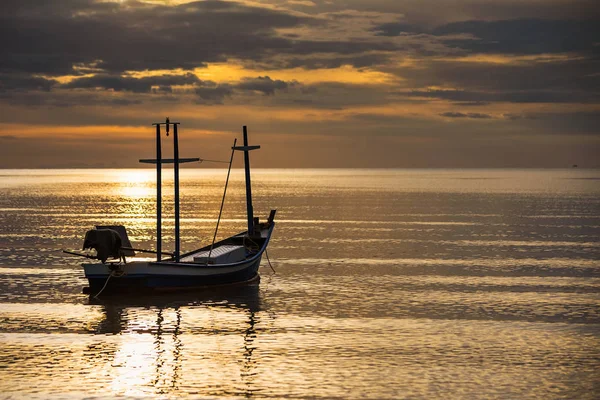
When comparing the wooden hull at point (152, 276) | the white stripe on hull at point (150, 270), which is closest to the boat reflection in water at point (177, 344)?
the wooden hull at point (152, 276)

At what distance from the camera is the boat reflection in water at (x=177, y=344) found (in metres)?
27.1

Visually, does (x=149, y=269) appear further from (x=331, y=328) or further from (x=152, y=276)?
(x=331, y=328)

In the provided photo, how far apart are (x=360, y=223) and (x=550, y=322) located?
63139mm

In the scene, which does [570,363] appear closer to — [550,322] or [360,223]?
[550,322]

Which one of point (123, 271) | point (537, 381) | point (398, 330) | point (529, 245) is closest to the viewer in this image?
point (537, 381)

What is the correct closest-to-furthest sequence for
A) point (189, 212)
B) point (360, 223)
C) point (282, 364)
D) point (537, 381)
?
point (537, 381), point (282, 364), point (360, 223), point (189, 212)

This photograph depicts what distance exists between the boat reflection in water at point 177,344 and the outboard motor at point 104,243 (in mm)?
2433

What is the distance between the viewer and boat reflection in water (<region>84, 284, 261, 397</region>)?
27062 millimetres

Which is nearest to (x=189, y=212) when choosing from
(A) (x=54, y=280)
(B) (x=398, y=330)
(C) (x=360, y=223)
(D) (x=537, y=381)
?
(C) (x=360, y=223)

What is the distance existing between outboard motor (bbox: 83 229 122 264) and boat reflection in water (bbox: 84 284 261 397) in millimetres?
2433

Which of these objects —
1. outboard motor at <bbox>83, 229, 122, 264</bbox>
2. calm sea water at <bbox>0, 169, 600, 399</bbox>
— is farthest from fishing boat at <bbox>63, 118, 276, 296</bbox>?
calm sea water at <bbox>0, 169, 600, 399</bbox>

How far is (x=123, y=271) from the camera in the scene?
45000 mm

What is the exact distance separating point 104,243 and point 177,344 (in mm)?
13599

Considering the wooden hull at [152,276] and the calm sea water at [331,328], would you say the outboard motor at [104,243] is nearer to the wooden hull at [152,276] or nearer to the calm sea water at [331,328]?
the wooden hull at [152,276]
